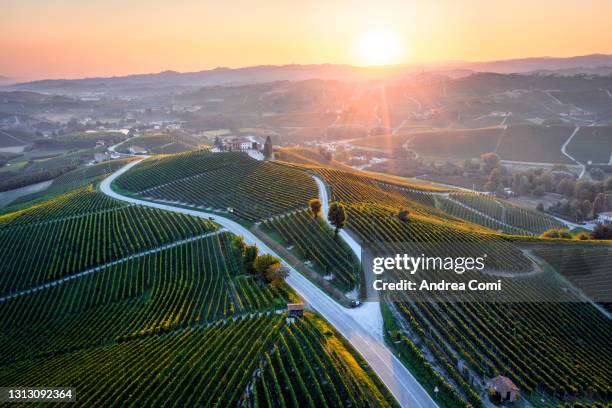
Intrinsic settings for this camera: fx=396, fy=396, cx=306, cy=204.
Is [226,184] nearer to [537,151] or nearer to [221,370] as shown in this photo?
[221,370]

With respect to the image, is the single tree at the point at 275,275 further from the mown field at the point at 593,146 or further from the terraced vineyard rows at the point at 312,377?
the mown field at the point at 593,146

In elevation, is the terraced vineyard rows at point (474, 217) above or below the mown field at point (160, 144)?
below

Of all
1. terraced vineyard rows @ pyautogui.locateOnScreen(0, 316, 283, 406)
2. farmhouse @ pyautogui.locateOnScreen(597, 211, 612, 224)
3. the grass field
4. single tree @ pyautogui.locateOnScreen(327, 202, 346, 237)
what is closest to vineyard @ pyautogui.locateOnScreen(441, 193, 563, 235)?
farmhouse @ pyautogui.locateOnScreen(597, 211, 612, 224)

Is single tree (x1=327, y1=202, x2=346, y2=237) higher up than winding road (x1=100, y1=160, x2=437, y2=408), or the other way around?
single tree (x1=327, y1=202, x2=346, y2=237)

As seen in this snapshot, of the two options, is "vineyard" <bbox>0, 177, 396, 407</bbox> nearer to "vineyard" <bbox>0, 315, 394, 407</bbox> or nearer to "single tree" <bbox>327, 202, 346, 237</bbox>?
"vineyard" <bbox>0, 315, 394, 407</bbox>

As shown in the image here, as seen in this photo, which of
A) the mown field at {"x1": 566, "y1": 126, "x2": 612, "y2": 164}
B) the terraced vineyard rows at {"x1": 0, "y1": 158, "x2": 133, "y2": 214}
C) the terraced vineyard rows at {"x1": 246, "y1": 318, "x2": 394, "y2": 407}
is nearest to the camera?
the terraced vineyard rows at {"x1": 246, "y1": 318, "x2": 394, "y2": 407}

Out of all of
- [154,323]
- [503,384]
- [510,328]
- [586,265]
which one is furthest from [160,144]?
[503,384]

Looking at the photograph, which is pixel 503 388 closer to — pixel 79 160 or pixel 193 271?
pixel 193 271

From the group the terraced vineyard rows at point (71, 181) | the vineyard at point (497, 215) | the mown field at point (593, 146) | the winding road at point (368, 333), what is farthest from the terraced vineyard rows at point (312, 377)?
the mown field at point (593, 146)
